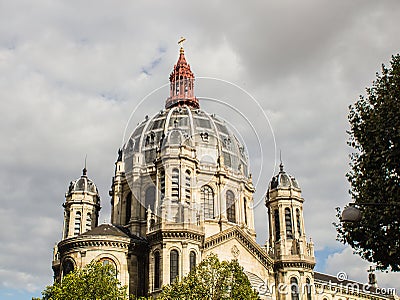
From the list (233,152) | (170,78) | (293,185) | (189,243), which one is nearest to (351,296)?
(293,185)

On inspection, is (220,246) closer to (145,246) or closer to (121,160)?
(145,246)

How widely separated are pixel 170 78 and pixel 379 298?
50.0m

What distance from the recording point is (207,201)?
224 feet

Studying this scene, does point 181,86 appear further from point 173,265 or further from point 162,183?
point 173,265

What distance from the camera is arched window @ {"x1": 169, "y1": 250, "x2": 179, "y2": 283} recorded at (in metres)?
53.0

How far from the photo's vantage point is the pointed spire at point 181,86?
84.9 meters

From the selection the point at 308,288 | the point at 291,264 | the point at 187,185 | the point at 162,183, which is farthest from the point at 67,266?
the point at 308,288

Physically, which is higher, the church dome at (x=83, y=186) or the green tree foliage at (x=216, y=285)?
the church dome at (x=83, y=186)

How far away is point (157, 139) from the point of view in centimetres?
7388

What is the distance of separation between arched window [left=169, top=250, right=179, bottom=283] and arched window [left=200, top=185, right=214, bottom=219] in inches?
514

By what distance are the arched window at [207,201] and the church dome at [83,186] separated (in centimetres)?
1532

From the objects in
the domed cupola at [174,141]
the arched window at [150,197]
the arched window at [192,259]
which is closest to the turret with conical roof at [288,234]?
the arched window at [192,259]

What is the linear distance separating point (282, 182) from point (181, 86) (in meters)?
26.4

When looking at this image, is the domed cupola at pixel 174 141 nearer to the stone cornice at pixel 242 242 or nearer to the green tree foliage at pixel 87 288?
the stone cornice at pixel 242 242
